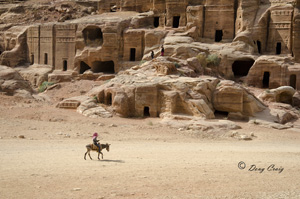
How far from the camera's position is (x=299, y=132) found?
20.9 meters

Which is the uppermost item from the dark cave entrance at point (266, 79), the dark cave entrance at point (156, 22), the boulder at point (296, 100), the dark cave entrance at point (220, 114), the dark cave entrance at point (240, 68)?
the dark cave entrance at point (156, 22)

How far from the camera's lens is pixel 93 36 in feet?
120

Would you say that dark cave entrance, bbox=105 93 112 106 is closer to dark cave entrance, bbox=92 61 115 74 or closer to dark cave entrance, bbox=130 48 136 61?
dark cave entrance, bbox=130 48 136 61

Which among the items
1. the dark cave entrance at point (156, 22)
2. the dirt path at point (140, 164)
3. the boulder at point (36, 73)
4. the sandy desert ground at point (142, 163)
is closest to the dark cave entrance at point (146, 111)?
the sandy desert ground at point (142, 163)

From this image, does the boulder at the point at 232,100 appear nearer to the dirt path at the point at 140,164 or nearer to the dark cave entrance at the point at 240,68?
the dirt path at the point at 140,164

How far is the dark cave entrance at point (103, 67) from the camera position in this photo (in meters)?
36.2

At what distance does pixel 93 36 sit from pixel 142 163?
2682 cm

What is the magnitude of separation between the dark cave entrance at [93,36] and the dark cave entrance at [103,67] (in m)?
1.88

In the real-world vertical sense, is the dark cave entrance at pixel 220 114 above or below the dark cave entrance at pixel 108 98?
below

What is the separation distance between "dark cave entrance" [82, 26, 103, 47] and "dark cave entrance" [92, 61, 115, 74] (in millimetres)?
1875

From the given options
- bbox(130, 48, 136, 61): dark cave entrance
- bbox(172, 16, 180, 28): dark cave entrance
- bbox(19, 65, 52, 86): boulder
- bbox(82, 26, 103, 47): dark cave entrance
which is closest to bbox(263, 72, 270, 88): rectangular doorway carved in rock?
bbox(172, 16, 180, 28): dark cave entrance

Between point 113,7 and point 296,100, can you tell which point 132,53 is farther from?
point 296,100

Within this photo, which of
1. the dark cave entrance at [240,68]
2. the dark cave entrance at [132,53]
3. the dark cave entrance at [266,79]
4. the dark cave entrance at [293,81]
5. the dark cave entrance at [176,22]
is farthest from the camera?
the dark cave entrance at [176,22]

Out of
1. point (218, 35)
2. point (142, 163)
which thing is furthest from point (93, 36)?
point (142, 163)
